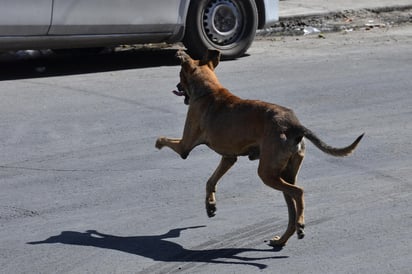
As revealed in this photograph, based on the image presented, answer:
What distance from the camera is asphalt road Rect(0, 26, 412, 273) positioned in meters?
6.36

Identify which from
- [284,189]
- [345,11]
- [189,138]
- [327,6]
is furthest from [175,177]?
[327,6]

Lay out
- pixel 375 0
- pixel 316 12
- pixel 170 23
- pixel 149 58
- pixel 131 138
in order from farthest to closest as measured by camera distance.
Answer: pixel 375 0 < pixel 316 12 < pixel 149 58 < pixel 170 23 < pixel 131 138

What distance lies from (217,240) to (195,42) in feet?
18.9

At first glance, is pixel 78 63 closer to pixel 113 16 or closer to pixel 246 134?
pixel 113 16

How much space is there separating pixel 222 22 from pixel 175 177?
4.76 meters

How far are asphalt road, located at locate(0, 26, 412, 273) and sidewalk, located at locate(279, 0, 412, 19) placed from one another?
2778mm

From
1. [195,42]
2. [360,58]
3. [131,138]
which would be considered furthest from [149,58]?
[131,138]

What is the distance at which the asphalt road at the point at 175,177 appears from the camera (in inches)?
251

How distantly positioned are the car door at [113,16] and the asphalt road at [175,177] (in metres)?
0.53

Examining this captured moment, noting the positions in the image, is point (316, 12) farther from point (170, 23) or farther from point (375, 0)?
point (170, 23)

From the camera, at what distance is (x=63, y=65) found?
12.2 meters

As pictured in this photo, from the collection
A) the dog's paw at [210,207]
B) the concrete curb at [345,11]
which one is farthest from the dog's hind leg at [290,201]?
the concrete curb at [345,11]

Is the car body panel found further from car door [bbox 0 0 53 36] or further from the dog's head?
the dog's head

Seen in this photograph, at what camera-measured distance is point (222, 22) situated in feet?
40.6
